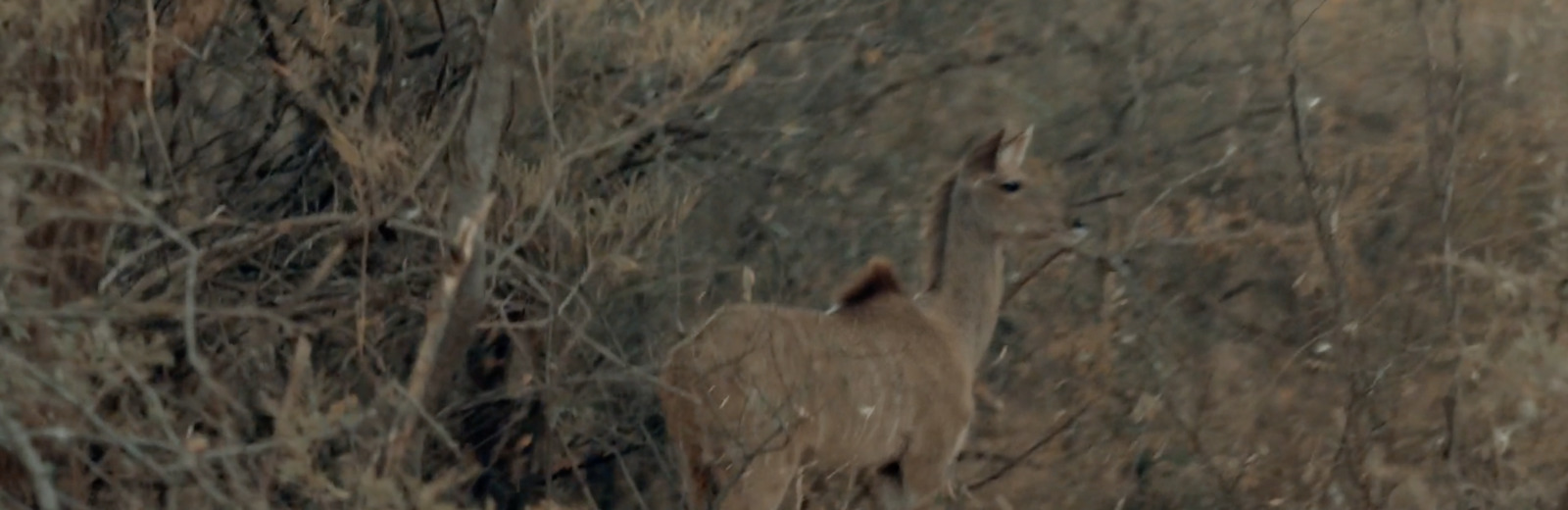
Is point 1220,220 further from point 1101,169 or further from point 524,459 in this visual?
point 524,459

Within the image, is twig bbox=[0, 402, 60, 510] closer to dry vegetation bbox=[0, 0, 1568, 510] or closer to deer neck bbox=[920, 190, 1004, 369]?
dry vegetation bbox=[0, 0, 1568, 510]

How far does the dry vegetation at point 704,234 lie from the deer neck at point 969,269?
514mm

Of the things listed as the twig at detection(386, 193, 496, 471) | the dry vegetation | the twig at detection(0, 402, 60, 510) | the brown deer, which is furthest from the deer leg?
the twig at detection(0, 402, 60, 510)

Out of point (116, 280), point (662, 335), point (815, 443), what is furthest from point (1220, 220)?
point (116, 280)

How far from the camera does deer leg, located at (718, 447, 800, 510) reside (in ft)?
23.2

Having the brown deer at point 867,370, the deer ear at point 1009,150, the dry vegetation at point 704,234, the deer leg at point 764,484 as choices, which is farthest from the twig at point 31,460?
the deer ear at point 1009,150

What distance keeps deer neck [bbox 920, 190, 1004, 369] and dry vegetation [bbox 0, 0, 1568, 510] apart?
514mm

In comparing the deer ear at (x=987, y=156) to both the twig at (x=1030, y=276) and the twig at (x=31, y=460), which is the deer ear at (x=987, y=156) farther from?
the twig at (x=31, y=460)

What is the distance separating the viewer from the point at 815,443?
7.41 m

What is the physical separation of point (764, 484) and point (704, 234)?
2.87 metres

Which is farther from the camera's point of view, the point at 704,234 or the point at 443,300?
the point at 704,234

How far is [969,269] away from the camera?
8.57 meters

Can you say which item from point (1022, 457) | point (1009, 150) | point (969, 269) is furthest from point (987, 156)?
point (1022, 457)

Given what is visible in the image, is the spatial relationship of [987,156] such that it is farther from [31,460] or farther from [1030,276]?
[31,460]
